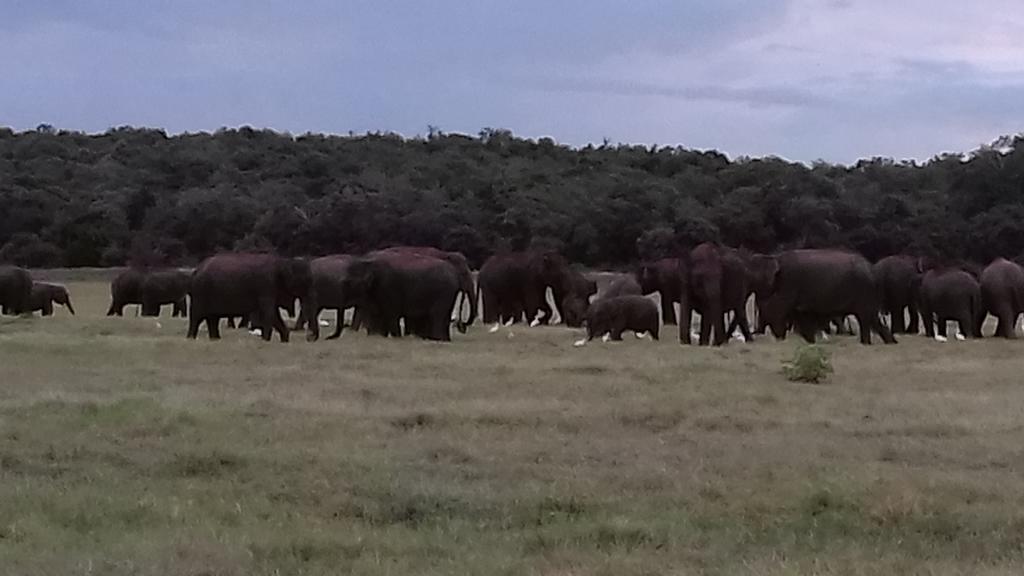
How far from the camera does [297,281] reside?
2155 cm

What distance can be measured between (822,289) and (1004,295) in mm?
3765

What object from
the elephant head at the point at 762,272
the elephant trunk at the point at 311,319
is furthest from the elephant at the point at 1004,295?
the elephant trunk at the point at 311,319

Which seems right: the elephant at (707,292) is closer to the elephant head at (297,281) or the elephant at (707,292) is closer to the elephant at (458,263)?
the elephant at (458,263)

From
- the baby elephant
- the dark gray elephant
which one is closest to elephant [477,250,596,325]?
the dark gray elephant

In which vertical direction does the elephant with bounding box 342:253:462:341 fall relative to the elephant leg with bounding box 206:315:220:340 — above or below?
above

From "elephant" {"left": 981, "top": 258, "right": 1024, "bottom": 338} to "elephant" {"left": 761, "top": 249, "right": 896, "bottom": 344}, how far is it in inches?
103

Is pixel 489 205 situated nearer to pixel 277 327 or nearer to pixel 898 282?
pixel 898 282

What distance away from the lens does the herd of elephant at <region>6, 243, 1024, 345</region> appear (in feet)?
69.8

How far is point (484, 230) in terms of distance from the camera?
4962 centimetres

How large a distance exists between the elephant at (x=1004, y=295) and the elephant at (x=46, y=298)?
1888cm

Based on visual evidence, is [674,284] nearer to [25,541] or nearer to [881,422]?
[881,422]

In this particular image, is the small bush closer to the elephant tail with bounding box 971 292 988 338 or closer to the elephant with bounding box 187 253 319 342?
the elephant with bounding box 187 253 319 342

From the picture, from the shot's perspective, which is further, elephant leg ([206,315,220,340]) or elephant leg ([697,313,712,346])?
elephant leg ([206,315,220,340])

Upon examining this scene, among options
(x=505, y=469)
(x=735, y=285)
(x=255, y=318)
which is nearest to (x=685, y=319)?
(x=735, y=285)
